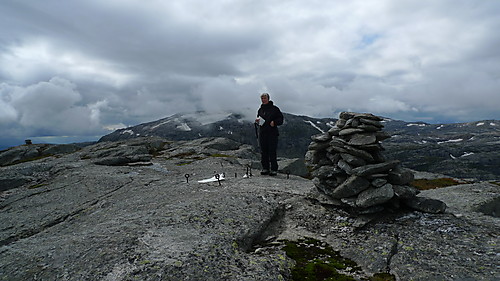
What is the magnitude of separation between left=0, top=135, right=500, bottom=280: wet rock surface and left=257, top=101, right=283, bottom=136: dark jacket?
480cm

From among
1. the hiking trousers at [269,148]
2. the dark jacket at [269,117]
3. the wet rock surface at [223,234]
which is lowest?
the wet rock surface at [223,234]

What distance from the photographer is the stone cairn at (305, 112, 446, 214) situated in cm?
1193

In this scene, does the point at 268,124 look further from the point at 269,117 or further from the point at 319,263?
the point at 319,263

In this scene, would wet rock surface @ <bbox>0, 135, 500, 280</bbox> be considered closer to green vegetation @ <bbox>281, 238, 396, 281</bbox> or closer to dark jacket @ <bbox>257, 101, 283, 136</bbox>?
green vegetation @ <bbox>281, 238, 396, 281</bbox>

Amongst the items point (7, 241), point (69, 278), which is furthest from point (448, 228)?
point (7, 241)

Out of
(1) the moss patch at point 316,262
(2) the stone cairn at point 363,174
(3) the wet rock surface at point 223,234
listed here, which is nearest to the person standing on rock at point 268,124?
(3) the wet rock surface at point 223,234

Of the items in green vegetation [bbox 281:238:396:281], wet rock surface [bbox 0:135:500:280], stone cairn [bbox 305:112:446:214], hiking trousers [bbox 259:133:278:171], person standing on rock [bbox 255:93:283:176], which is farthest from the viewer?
hiking trousers [bbox 259:133:278:171]

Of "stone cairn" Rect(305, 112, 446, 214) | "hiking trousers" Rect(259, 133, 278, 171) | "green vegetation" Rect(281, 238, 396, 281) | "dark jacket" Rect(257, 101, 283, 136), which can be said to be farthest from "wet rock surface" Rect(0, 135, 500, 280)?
"dark jacket" Rect(257, 101, 283, 136)

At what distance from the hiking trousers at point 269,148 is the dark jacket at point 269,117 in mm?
401

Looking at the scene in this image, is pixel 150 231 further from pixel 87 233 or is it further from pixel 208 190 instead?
pixel 208 190

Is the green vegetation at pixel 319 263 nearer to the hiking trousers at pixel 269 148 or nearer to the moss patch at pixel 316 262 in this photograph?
the moss patch at pixel 316 262

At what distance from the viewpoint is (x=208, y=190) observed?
16.3 m

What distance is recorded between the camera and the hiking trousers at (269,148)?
2075cm

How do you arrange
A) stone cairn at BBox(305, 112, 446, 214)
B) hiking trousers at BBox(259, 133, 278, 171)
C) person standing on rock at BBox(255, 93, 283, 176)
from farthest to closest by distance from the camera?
hiking trousers at BBox(259, 133, 278, 171) → person standing on rock at BBox(255, 93, 283, 176) → stone cairn at BBox(305, 112, 446, 214)
